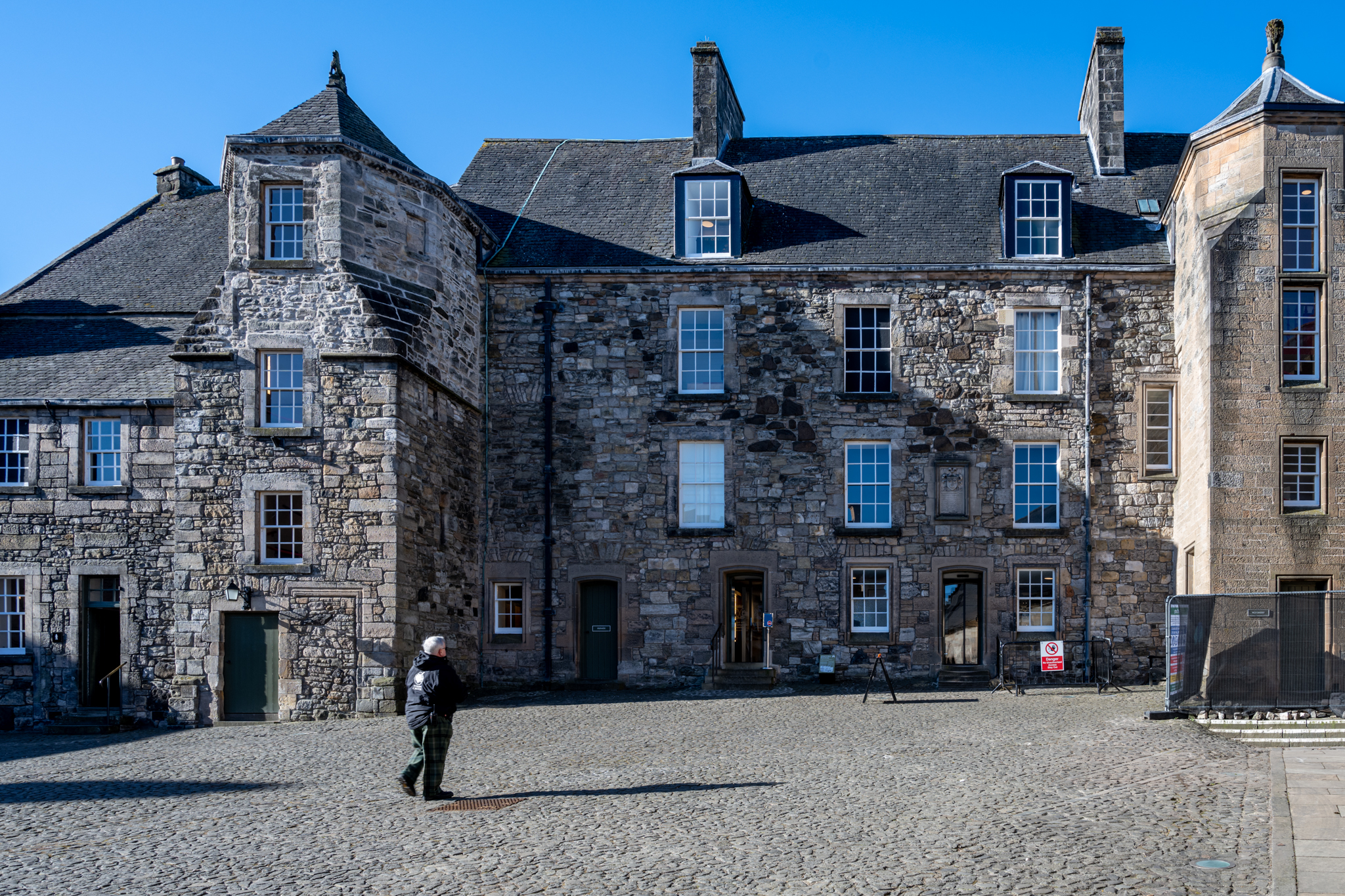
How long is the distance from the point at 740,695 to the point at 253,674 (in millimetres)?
8003

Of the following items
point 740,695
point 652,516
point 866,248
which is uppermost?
point 866,248

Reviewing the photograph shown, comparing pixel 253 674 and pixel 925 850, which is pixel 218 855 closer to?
pixel 925 850

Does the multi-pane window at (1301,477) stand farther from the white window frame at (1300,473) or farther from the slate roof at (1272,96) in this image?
the slate roof at (1272,96)

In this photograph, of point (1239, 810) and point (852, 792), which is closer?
point (1239, 810)

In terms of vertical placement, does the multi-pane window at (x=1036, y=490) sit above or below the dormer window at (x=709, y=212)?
below

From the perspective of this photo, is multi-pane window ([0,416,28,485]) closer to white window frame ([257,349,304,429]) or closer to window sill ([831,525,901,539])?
white window frame ([257,349,304,429])

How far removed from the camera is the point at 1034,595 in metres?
22.9

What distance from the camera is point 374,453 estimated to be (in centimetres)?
1975

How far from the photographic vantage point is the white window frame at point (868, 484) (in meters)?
23.2

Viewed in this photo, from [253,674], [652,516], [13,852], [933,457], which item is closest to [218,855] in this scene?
[13,852]

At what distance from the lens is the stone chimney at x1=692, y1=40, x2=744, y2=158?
84.6 feet

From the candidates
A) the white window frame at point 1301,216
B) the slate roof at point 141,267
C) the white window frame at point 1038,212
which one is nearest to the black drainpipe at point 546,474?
the slate roof at point 141,267

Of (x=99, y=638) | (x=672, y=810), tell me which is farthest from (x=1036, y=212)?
(x=99, y=638)

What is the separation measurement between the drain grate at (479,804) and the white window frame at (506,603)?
11534 mm
